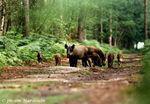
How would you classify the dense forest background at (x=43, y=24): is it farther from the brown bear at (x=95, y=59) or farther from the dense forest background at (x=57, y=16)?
the brown bear at (x=95, y=59)

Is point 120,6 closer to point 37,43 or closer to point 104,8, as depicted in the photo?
point 104,8

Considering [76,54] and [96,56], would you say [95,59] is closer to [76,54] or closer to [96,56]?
[96,56]

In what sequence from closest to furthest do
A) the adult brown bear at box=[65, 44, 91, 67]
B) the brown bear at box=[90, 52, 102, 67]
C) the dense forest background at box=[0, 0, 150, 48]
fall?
1. the adult brown bear at box=[65, 44, 91, 67]
2. the brown bear at box=[90, 52, 102, 67]
3. the dense forest background at box=[0, 0, 150, 48]

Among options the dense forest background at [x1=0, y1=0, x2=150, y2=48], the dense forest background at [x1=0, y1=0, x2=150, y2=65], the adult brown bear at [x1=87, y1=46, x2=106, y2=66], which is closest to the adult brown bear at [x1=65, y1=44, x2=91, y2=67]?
the adult brown bear at [x1=87, y1=46, x2=106, y2=66]

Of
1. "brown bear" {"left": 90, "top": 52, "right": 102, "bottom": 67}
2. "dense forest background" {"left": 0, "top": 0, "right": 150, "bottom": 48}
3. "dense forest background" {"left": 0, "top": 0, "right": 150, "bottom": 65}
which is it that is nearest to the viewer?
"brown bear" {"left": 90, "top": 52, "right": 102, "bottom": 67}

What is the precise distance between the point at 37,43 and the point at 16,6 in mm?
5865

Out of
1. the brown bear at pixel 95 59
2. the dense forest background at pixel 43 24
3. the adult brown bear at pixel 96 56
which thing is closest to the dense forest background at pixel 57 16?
the dense forest background at pixel 43 24

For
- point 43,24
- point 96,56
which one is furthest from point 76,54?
point 43,24

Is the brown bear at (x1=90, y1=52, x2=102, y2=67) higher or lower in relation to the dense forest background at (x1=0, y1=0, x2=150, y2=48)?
lower

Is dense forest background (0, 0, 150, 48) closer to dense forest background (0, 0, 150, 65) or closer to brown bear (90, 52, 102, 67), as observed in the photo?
dense forest background (0, 0, 150, 65)

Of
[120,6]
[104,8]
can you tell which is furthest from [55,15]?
[120,6]

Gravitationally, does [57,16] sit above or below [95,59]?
above

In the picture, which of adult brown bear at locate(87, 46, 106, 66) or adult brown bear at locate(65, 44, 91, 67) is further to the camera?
adult brown bear at locate(87, 46, 106, 66)

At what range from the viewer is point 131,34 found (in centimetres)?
9138
